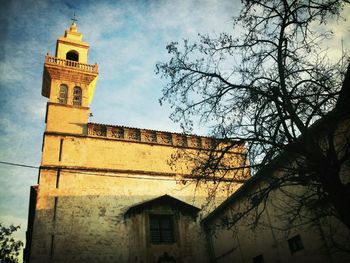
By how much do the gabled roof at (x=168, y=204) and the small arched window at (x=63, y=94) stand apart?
8.57m

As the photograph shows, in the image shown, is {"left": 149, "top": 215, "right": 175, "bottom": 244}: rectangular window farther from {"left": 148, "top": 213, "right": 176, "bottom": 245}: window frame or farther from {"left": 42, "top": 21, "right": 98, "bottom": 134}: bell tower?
{"left": 42, "top": 21, "right": 98, "bottom": 134}: bell tower

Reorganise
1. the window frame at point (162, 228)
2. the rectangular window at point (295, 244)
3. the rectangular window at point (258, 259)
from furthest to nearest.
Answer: the window frame at point (162, 228), the rectangular window at point (258, 259), the rectangular window at point (295, 244)

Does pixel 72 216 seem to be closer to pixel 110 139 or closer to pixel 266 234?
pixel 110 139

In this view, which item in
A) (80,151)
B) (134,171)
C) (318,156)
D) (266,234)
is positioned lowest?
(266,234)

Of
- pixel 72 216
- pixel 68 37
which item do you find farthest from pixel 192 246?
pixel 68 37

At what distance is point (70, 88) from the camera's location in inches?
822

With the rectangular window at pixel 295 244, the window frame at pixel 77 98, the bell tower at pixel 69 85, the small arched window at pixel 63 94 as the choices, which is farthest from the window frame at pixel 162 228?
the small arched window at pixel 63 94

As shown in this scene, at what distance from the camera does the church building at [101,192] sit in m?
15.6

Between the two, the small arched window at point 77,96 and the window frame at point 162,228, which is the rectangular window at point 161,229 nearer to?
the window frame at point 162,228

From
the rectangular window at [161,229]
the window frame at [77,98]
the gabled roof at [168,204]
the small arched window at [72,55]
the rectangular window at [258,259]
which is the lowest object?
the rectangular window at [258,259]

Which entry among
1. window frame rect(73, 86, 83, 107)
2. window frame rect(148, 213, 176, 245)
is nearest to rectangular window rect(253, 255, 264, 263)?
window frame rect(148, 213, 176, 245)

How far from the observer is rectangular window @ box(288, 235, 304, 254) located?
11.0 meters

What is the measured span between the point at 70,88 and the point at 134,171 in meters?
7.45

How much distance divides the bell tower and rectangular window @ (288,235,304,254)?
1343 centimetres
